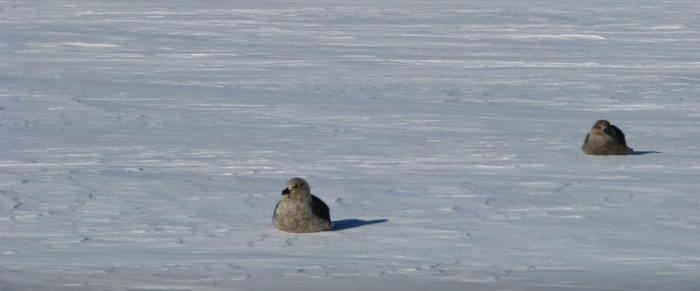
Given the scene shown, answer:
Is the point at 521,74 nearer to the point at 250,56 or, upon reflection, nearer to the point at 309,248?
the point at 250,56

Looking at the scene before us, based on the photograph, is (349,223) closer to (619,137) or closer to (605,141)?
(605,141)

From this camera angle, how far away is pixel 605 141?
778cm

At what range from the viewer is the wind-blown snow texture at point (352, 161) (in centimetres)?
484

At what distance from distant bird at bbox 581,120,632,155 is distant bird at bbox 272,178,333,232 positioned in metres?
2.96

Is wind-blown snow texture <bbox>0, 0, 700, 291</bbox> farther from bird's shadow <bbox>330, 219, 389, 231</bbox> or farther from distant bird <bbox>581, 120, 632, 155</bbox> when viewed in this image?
distant bird <bbox>581, 120, 632, 155</bbox>

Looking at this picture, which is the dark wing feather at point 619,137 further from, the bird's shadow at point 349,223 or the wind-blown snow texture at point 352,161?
the bird's shadow at point 349,223

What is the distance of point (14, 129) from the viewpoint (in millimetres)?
9094

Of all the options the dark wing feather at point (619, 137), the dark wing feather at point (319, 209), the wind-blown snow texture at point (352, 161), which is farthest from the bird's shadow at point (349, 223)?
the dark wing feather at point (619, 137)

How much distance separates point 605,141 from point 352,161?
1.75 metres

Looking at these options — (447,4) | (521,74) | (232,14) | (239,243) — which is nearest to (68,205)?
(239,243)

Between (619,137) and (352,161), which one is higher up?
(619,137)

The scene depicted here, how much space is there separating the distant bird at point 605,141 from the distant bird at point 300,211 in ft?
9.70

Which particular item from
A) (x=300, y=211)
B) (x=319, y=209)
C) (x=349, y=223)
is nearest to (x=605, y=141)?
(x=349, y=223)

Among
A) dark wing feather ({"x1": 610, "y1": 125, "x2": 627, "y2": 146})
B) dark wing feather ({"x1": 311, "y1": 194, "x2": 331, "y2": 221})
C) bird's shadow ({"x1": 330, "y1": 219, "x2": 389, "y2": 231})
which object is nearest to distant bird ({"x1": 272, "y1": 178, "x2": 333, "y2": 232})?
dark wing feather ({"x1": 311, "y1": 194, "x2": 331, "y2": 221})
